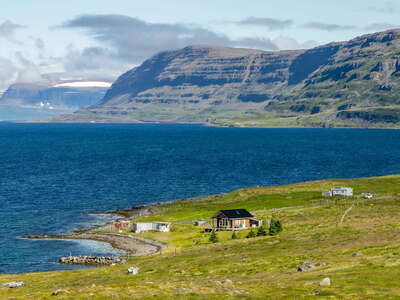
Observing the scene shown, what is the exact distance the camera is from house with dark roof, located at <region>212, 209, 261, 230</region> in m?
120

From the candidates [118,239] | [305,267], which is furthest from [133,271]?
[118,239]

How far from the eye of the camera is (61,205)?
166m

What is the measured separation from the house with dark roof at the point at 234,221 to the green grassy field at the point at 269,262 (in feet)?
14.0

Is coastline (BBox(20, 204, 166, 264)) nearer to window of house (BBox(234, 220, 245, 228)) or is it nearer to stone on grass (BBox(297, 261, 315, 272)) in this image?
window of house (BBox(234, 220, 245, 228))

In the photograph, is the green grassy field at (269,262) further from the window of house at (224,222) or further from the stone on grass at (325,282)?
the window of house at (224,222)

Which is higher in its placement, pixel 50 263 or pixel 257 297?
pixel 257 297

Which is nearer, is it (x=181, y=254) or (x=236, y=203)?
(x=181, y=254)

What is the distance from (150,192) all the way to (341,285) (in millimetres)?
139778

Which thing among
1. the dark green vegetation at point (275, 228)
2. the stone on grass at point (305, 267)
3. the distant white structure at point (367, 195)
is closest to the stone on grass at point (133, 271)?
the stone on grass at point (305, 267)

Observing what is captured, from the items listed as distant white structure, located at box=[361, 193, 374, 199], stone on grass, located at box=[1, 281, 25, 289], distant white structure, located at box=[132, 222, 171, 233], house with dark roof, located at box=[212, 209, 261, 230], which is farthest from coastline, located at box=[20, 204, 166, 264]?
distant white structure, located at box=[361, 193, 374, 199]

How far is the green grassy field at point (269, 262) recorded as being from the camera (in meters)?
55.8

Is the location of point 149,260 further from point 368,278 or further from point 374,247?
point 368,278

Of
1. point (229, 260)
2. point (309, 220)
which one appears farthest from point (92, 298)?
point (309, 220)

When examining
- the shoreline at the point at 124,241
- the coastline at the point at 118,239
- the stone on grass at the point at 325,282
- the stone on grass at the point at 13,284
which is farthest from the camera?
the shoreline at the point at 124,241
